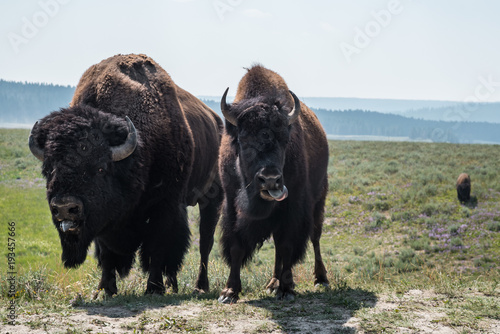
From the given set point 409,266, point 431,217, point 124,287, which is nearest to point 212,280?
point 124,287

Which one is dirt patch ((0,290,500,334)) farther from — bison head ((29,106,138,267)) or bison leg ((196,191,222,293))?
bison leg ((196,191,222,293))

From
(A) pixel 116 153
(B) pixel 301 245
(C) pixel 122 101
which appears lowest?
(B) pixel 301 245

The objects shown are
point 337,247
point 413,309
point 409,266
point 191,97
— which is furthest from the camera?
point 337,247

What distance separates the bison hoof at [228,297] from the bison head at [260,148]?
0.88m

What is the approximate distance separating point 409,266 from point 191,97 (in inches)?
282

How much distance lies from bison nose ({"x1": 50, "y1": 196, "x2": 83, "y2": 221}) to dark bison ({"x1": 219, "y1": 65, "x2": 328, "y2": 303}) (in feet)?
5.87

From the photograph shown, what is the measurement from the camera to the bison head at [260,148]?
5176 mm

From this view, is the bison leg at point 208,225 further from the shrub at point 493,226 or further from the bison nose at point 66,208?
the shrub at point 493,226

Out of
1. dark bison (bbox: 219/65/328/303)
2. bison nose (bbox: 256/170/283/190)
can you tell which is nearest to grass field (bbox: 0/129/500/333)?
dark bison (bbox: 219/65/328/303)

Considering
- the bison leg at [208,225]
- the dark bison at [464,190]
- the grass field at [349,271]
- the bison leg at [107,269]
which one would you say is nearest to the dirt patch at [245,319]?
the grass field at [349,271]

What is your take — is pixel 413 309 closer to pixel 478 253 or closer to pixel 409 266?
pixel 409 266

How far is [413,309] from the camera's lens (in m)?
5.26

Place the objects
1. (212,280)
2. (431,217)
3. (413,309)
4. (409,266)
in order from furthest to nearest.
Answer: (431,217)
(409,266)
(212,280)
(413,309)

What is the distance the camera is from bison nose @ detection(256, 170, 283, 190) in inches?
199
